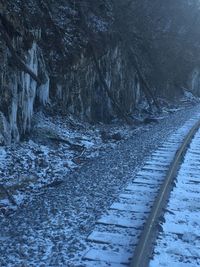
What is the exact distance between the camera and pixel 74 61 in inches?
615

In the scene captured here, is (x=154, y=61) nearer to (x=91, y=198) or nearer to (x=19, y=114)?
(x=19, y=114)

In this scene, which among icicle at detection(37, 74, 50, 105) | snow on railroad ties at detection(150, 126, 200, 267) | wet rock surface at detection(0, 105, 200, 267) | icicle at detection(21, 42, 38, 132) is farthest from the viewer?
icicle at detection(37, 74, 50, 105)

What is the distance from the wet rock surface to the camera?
20.8 ft

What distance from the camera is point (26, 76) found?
39.0 ft

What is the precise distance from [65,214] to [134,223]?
4.22 ft

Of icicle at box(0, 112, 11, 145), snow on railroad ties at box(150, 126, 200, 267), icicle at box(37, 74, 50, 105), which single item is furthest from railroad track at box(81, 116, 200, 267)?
icicle at box(37, 74, 50, 105)

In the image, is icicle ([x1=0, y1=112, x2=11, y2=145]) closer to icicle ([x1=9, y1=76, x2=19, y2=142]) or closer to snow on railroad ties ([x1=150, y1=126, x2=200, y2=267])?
icicle ([x1=9, y1=76, x2=19, y2=142])

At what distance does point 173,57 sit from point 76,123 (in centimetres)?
1564

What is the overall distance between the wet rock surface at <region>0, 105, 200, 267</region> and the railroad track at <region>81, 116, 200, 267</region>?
0.64 ft

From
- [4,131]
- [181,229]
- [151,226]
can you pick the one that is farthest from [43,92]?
[181,229]

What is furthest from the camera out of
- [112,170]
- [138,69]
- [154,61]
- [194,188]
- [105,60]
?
[154,61]

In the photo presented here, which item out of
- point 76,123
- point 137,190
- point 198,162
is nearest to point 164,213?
point 137,190

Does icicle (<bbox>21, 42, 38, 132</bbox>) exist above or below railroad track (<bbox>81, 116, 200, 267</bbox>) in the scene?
above

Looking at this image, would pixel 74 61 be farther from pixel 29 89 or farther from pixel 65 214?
pixel 65 214
